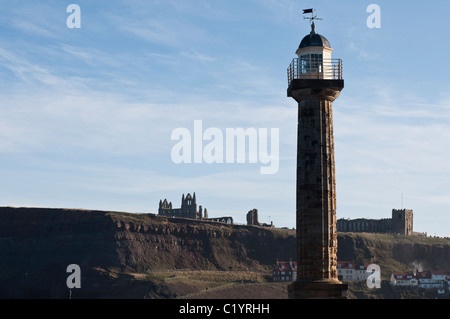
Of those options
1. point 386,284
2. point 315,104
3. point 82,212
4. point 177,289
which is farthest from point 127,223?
point 315,104

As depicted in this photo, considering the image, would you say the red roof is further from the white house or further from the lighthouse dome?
the lighthouse dome

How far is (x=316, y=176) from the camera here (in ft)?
124

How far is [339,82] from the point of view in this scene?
38531 mm

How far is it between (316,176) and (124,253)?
142 metres

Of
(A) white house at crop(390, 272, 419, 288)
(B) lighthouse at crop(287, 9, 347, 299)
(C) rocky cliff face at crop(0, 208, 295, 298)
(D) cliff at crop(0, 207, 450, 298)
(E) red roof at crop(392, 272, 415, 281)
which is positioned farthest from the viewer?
(E) red roof at crop(392, 272, 415, 281)

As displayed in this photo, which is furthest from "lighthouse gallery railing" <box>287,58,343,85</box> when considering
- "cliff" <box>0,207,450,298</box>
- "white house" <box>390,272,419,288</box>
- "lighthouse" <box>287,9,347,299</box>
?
"white house" <box>390,272,419,288</box>

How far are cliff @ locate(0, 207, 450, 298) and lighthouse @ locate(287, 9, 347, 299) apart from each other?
118m

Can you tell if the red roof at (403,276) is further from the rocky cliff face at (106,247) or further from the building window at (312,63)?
the building window at (312,63)

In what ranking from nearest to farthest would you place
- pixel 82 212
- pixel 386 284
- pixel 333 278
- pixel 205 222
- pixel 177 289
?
pixel 333 278 < pixel 177 289 < pixel 386 284 < pixel 82 212 < pixel 205 222

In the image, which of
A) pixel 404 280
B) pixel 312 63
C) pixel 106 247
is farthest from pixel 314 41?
pixel 404 280

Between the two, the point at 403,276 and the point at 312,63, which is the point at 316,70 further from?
the point at 403,276

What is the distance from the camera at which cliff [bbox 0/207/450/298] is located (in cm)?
16262

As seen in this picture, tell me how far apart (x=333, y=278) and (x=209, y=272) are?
Answer: 14010 cm
